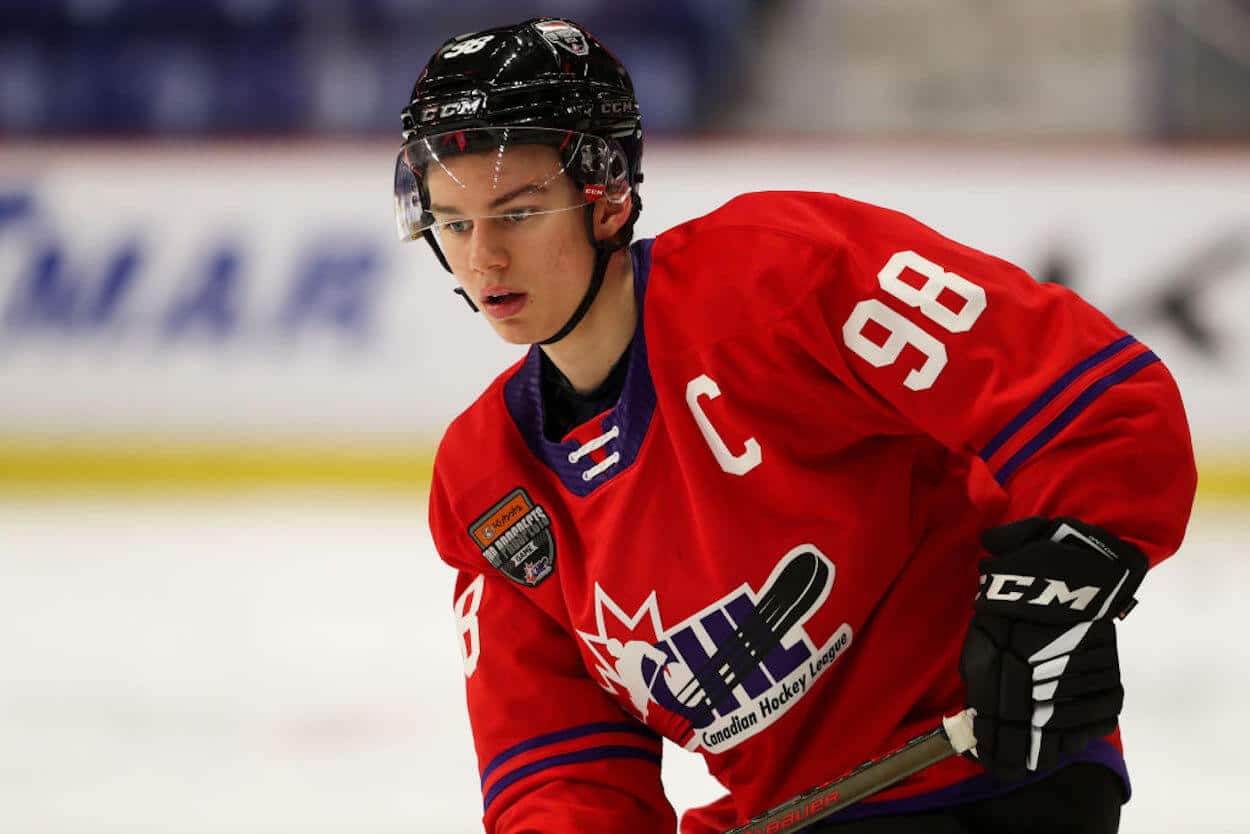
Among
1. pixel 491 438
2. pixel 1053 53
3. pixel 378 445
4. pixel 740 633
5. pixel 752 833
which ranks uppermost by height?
pixel 1053 53

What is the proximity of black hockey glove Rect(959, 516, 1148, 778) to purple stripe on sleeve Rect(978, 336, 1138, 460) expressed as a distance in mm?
81

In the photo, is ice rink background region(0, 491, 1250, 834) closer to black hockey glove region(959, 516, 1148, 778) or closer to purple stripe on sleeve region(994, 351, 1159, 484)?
black hockey glove region(959, 516, 1148, 778)

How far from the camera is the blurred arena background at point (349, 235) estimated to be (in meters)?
3.43

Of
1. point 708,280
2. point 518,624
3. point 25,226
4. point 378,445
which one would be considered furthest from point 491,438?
point 25,226

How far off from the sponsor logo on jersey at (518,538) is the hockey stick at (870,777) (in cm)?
34

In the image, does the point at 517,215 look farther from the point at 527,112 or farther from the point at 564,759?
the point at 564,759

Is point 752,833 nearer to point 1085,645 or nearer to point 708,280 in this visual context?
point 1085,645

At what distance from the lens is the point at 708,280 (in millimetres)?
1403

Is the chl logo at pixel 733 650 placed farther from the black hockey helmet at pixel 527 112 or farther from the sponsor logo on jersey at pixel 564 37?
the sponsor logo on jersey at pixel 564 37

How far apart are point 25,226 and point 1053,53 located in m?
3.34

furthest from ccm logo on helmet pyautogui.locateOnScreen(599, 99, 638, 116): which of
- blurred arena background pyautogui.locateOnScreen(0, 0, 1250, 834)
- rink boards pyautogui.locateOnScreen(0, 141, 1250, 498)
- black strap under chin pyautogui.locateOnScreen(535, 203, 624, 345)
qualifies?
rink boards pyautogui.locateOnScreen(0, 141, 1250, 498)

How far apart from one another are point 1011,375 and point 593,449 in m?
0.43

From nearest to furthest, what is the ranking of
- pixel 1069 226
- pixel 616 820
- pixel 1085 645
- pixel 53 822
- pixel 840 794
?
1. pixel 1085 645
2. pixel 840 794
3. pixel 616 820
4. pixel 53 822
5. pixel 1069 226

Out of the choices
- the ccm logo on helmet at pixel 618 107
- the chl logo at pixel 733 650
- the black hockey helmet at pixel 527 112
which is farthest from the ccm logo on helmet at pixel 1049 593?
the ccm logo on helmet at pixel 618 107
